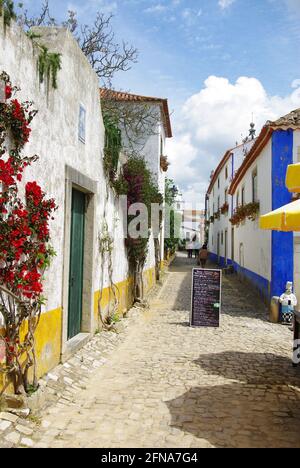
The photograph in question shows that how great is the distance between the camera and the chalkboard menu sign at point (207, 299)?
9.31 meters

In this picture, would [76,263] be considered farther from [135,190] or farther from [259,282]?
[259,282]

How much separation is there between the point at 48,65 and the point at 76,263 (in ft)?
10.2

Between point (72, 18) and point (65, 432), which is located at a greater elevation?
point (72, 18)

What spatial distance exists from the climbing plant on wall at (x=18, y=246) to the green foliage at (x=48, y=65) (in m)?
0.62

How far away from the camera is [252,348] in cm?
737

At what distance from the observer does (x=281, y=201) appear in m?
10.6

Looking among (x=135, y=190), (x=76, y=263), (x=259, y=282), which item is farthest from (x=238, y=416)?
(x=259, y=282)

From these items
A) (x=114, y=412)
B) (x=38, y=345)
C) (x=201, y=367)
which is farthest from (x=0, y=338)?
(x=201, y=367)

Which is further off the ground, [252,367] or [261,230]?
[261,230]

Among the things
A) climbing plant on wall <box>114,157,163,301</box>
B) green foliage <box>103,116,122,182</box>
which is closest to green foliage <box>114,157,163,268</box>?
climbing plant on wall <box>114,157,163,301</box>

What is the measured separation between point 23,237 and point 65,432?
1909mm

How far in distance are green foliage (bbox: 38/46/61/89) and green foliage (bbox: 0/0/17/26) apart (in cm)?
84

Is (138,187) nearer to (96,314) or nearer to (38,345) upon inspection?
(96,314)

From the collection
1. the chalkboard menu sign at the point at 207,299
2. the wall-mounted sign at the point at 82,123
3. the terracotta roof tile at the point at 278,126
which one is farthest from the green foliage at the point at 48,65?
the terracotta roof tile at the point at 278,126
